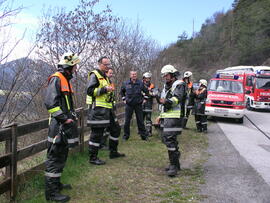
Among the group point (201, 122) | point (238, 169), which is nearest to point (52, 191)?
point (238, 169)

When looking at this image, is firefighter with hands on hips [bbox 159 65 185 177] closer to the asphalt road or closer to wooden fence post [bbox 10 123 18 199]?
the asphalt road

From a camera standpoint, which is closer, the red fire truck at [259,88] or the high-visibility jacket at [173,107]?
the high-visibility jacket at [173,107]

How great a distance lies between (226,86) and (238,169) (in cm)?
814

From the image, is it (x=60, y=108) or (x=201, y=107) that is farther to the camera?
(x=201, y=107)

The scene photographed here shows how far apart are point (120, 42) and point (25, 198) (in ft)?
31.4

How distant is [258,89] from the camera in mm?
17953

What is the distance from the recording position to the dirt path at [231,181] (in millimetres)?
4246

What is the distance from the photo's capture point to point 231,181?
4.95m

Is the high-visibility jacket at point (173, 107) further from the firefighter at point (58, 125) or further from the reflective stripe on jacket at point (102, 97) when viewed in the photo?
the firefighter at point (58, 125)

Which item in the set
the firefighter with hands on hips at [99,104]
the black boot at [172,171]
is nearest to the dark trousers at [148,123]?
the firefighter with hands on hips at [99,104]

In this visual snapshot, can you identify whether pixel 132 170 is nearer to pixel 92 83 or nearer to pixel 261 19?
pixel 92 83

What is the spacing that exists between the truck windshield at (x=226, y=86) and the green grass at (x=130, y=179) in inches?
264

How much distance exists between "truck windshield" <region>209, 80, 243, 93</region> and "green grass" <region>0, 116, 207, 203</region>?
671 cm

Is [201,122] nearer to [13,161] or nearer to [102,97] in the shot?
[102,97]
